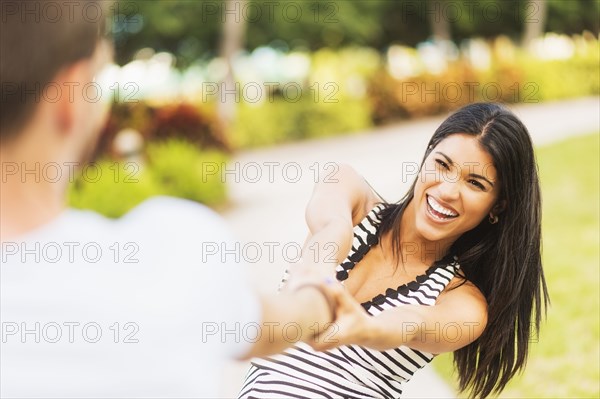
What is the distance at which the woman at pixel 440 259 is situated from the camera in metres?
2.09

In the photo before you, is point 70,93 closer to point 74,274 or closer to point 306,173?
point 74,274

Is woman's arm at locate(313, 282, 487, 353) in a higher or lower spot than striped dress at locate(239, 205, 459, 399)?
higher

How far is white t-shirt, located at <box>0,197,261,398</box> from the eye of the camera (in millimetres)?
1016

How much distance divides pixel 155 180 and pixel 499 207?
709 cm

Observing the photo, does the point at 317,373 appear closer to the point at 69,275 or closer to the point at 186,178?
the point at 69,275

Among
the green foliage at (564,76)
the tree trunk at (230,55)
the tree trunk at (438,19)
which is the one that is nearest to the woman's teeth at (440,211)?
the tree trunk at (230,55)

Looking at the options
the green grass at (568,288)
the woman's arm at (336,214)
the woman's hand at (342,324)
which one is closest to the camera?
the woman's hand at (342,324)

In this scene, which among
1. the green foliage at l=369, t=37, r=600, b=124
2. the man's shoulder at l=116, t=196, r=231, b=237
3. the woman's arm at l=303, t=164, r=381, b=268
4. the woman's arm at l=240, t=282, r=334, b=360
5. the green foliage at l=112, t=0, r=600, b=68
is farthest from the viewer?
the green foliage at l=112, t=0, r=600, b=68

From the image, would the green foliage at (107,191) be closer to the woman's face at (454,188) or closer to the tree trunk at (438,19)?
the woman's face at (454,188)

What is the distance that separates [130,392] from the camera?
3.36 ft

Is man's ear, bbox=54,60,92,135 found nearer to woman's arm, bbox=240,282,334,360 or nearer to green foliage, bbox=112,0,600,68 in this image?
woman's arm, bbox=240,282,334,360

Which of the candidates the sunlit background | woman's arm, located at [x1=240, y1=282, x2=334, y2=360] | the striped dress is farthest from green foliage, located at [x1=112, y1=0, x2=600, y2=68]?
woman's arm, located at [x1=240, y1=282, x2=334, y2=360]

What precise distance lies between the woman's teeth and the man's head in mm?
1401

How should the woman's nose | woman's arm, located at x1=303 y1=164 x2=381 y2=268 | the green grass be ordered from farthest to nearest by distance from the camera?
1. the green grass
2. the woman's nose
3. woman's arm, located at x1=303 y1=164 x2=381 y2=268
